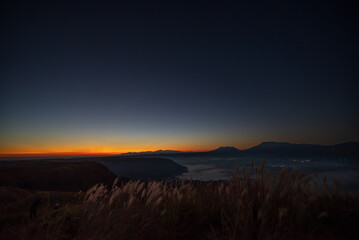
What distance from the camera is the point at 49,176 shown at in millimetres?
24359

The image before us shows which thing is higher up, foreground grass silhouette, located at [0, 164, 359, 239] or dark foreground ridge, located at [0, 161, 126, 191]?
foreground grass silhouette, located at [0, 164, 359, 239]

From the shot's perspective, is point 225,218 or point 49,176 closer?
point 225,218

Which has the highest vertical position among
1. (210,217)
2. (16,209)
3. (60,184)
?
(210,217)

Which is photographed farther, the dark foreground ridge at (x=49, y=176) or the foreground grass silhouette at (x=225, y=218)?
the dark foreground ridge at (x=49, y=176)

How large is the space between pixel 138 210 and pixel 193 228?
1041 millimetres

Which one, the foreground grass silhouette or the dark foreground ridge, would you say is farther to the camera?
the dark foreground ridge

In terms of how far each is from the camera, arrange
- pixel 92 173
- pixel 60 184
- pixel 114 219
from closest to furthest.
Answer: pixel 114 219
pixel 60 184
pixel 92 173

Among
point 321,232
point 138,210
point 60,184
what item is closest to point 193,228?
point 138,210

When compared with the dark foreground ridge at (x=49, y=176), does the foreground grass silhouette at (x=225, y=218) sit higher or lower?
higher

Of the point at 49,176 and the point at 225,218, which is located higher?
the point at 225,218

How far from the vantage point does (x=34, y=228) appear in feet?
11.1

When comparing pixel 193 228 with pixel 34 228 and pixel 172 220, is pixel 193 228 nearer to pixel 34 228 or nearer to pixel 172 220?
pixel 172 220

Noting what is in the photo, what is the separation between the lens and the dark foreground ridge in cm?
2123

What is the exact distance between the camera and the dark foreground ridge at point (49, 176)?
69.7 ft
